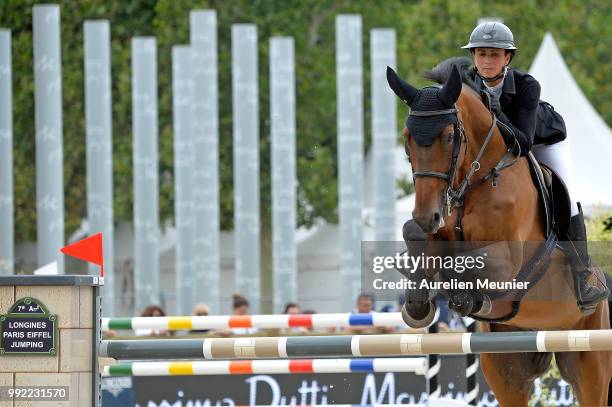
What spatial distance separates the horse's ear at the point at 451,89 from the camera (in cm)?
516

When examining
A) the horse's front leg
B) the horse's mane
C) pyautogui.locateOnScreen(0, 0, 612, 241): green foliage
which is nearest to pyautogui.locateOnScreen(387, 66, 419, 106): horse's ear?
the horse's mane

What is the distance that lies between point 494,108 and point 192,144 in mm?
11934

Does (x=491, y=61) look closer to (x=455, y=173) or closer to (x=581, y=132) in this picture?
(x=455, y=173)

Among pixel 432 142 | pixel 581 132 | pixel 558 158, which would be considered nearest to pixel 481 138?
pixel 432 142

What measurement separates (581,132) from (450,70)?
457 inches

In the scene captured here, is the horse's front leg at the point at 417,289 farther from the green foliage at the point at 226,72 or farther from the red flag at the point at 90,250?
the green foliage at the point at 226,72

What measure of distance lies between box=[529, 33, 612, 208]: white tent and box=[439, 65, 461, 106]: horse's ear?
10.3 m

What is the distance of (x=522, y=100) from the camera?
570 centimetres

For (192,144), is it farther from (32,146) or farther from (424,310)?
(424,310)

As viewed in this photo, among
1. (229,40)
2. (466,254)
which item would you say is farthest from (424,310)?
(229,40)

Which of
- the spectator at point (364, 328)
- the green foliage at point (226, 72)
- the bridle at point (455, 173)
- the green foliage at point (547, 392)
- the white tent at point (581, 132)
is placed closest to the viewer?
the bridle at point (455, 173)

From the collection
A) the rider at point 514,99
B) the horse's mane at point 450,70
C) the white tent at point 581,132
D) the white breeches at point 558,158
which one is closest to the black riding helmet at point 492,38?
the rider at point 514,99

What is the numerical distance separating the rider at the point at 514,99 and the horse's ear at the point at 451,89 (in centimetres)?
46

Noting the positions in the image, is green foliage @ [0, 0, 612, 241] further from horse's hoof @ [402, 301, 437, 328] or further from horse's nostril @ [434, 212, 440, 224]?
horse's nostril @ [434, 212, 440, 224]
